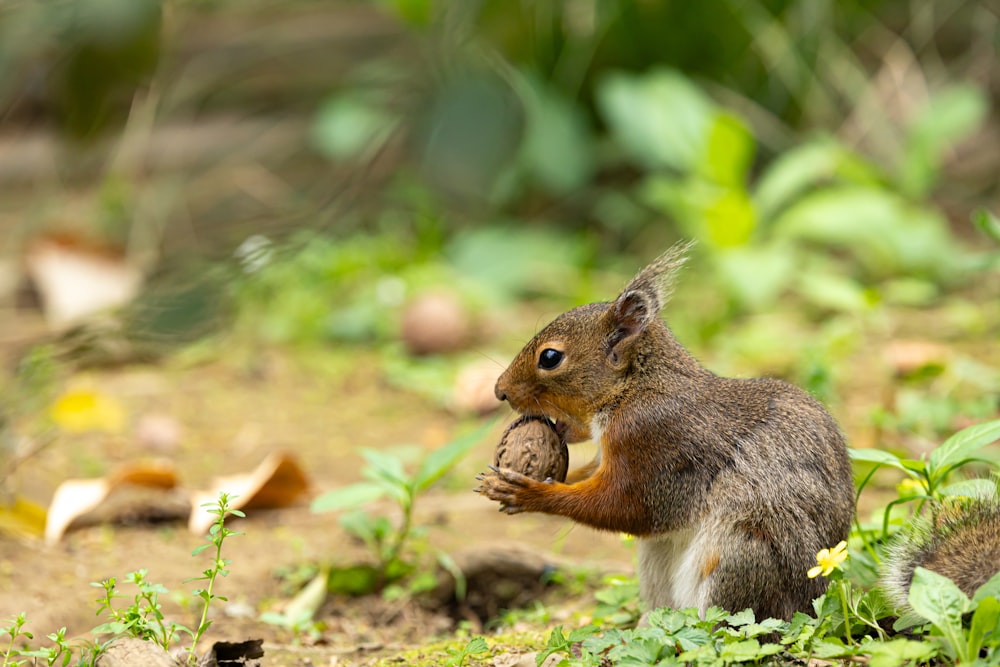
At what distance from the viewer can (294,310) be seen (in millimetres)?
6742

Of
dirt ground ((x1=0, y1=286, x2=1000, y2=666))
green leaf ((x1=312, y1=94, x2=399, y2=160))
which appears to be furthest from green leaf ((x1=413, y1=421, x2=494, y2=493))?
green leaf ((x1=312, y1=94, x2=399, y2=160))

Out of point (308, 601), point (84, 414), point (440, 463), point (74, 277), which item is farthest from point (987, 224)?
point (74, 277)

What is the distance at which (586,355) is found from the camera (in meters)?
3.22

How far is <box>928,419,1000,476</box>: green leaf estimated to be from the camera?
2.72 metres

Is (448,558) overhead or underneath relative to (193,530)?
underneath

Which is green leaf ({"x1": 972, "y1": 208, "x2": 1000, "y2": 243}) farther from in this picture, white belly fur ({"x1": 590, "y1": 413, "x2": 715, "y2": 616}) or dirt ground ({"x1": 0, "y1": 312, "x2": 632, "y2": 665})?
dirt ground ({"x1": 0, "y1": 312, "x2": 632, "y2": 665})

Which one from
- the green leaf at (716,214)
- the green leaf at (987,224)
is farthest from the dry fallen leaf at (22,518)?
the green leaf at (716,214)

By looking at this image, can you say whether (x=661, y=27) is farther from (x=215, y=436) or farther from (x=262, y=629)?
(x=262, y=629)

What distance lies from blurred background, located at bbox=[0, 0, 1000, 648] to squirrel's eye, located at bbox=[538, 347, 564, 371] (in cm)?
47

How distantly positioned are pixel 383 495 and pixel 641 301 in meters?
1.09

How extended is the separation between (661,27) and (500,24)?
297 cm

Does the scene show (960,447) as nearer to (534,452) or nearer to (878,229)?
(534,452)

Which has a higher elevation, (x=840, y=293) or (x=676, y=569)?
(x=840, y=293)

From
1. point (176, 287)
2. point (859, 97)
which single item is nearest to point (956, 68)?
point (859, 97)
